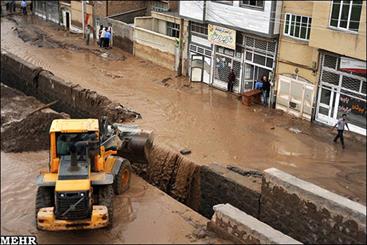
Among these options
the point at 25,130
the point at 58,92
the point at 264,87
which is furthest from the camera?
the point at 58,92

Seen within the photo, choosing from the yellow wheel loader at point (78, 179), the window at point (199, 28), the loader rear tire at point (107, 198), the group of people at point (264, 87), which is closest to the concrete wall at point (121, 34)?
the window at point (199, 28)

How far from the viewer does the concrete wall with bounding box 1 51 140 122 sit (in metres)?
23.2

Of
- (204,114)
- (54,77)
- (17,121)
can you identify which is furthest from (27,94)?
(204,114)

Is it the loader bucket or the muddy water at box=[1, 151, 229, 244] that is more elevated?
the loader bucket

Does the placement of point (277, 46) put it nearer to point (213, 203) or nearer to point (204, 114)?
point (204, 114)

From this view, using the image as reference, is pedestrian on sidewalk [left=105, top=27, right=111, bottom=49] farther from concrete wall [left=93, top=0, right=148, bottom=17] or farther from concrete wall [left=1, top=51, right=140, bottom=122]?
concrete wall [left=1, top=51, right=140, bottom=122]

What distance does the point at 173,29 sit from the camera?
30891 millimetres

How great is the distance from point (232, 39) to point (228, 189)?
1113 centimetres

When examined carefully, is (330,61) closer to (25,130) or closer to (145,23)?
(25,130)

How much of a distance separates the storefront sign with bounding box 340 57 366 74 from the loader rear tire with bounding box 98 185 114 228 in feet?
36.3

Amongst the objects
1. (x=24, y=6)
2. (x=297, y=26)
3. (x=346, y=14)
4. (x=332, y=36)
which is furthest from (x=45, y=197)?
(x=24, y=6)

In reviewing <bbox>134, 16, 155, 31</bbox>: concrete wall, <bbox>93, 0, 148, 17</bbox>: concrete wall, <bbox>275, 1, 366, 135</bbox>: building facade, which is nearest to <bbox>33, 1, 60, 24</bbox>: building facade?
<bbox>93, 0, 148, 17</bbox>: concrete wall

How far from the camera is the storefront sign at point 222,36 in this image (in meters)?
25.0

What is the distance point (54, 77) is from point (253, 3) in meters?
11.9
